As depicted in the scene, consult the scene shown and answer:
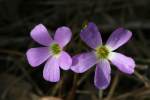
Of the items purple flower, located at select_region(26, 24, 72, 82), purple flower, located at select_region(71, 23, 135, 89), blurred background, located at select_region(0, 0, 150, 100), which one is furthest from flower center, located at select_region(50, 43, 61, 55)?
blurred background, located at select_region(0, 0, 150, 100)

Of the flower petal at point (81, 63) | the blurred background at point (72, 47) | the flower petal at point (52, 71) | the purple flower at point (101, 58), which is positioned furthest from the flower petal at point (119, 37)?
the blurred background at point (72, 47)

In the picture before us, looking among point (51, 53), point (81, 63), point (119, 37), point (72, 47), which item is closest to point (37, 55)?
point (51, 53)

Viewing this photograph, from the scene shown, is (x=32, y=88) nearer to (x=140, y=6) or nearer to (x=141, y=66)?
(x=141, y=66)

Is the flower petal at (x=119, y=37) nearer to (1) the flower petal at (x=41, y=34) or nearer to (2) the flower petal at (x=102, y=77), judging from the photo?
(2) the flower petal at (x=102, y=77)

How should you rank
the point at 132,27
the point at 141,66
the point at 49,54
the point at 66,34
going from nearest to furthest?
the point at 66,34 → the point at 49,54 → the point at 141,66 → the point at 132,27

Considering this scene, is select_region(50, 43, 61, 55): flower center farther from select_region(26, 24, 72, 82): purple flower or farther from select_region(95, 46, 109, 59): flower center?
select_region(95, 46, 109, 59): flower center

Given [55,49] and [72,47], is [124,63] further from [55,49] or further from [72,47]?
[72,47]

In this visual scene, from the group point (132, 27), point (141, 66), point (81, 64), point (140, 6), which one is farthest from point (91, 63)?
point (140, 6)
